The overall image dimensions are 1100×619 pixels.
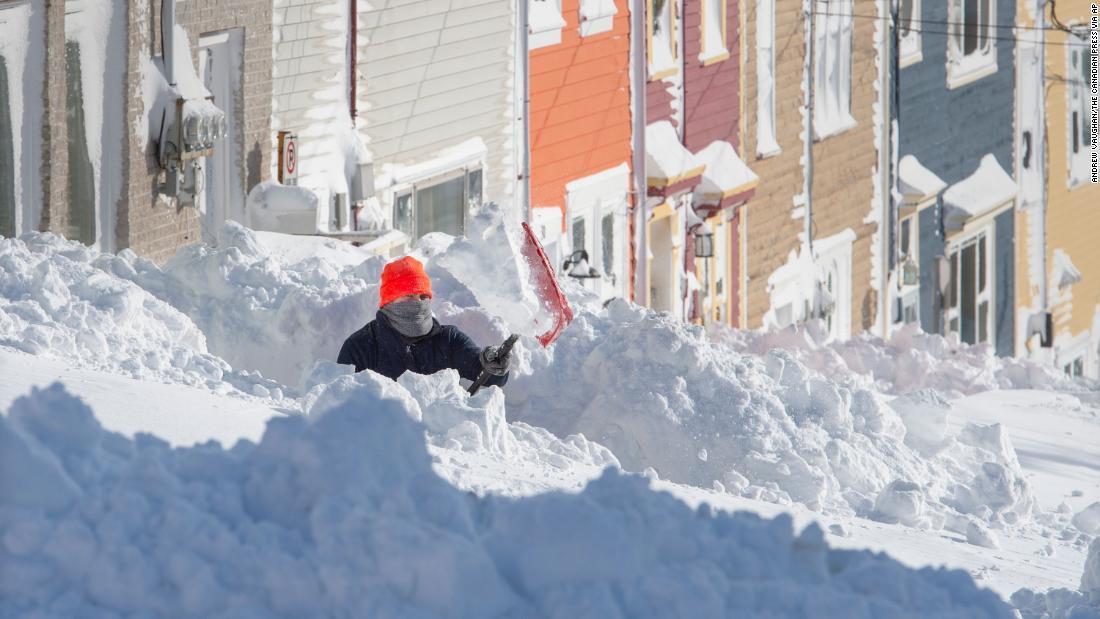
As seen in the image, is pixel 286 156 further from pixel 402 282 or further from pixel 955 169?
pixel 955 169

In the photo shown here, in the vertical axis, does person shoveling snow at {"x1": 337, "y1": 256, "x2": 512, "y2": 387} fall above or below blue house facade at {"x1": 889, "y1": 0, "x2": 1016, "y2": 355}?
above

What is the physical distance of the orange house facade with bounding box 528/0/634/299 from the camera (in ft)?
62.2

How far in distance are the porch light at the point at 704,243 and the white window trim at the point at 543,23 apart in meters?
3.13

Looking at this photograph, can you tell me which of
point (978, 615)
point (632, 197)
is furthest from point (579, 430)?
point (632, 197)

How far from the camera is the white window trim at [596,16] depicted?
1959cm

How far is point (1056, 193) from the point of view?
3288cm

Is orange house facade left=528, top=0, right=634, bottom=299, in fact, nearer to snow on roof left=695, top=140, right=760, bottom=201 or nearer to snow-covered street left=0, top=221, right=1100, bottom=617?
snow on roof left=695, top=140, right=760, bottom=201

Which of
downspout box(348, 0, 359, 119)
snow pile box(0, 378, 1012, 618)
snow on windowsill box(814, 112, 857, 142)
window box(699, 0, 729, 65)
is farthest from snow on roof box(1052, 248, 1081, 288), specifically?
snow pile box(0, 378, 1012, 618)

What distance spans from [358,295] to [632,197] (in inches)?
368

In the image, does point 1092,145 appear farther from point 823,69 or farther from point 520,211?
point 520,211

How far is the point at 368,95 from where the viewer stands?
16.3m

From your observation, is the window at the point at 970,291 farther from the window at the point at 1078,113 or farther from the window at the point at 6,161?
the window at the point at 6,161

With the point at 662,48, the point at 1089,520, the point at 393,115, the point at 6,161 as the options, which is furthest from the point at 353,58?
the point at 1089,520

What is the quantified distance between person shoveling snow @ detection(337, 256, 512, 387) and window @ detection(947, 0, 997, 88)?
19146 mm
